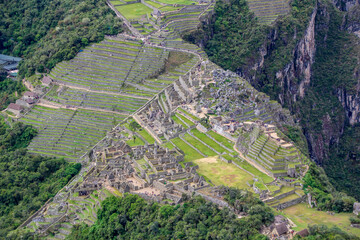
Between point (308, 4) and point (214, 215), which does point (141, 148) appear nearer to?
point (214, 215)

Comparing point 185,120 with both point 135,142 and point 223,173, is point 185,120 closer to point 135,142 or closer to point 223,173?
point 135,142

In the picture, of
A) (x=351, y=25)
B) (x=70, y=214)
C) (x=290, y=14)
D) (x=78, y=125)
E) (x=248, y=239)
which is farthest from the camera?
(x=351, y=25)

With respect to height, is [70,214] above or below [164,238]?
below

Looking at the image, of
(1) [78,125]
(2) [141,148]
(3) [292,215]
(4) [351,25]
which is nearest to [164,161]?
(2) [141,148]

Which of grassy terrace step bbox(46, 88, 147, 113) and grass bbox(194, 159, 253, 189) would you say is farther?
grassy terrace step bbox(46, 88, 147, 113)

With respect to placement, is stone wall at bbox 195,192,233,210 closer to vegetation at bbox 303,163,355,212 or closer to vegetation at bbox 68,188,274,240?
vegetation at bbox 68,188,274,240

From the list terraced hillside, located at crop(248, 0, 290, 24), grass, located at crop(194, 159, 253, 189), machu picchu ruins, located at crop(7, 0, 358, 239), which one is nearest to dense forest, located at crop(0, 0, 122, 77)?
machu picchu ruins, located at crop(7, 0, 358, 239)
